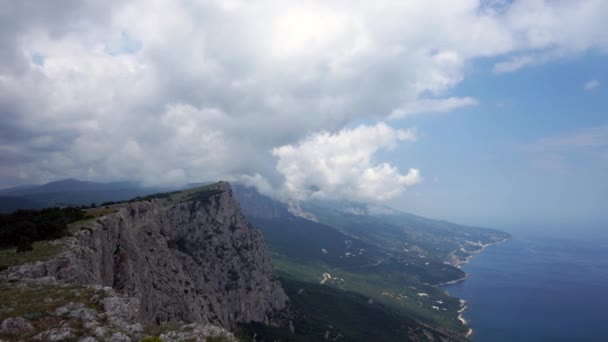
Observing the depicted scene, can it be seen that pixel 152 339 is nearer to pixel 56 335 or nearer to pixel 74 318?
pixel 56 335

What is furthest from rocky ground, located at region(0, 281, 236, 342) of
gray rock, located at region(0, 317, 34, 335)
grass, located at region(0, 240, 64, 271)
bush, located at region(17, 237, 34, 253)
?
bush, located at region(17, 237, 34, 253)

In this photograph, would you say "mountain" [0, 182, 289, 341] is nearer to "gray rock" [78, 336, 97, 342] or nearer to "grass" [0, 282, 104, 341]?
"grass" [0, 282, 104, 341]

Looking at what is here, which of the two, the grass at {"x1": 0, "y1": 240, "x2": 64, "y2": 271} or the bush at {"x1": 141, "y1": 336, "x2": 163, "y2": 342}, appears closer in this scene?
the bush at {"x1": 141, "y1": 336, "x2": 163, "y2": 342}

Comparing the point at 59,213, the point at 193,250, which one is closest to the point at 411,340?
the point at 193,250

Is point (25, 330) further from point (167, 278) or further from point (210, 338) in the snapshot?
point (167, 278)

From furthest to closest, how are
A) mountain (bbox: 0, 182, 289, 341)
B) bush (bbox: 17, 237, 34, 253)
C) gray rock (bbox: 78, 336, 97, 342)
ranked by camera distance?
bush (bbox: 17, 237, 34, 253) < mountain (bbox: 0, 182, 289, 341) < gray rock (bbox: 78, 336, 97, 342)

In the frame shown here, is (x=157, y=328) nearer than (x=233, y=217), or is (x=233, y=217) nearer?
(x=157, y=328)
